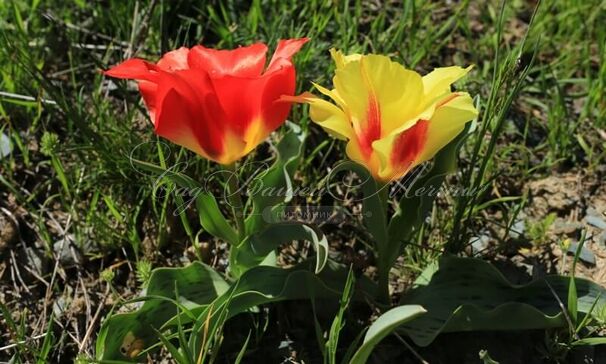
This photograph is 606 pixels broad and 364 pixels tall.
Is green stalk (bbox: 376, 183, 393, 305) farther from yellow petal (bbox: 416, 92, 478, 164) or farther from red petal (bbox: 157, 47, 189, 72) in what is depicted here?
red petal (bbox: 157, 47, 189, 72)

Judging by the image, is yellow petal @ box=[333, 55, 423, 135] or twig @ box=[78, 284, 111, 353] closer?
yellow petal @ box=[333, 55, 423, 135]

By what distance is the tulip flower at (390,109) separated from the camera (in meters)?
1.36

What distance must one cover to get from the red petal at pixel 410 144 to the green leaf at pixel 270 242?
222 millimetres

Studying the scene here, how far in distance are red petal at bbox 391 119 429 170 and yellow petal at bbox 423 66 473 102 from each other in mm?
55

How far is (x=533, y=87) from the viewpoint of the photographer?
93.1 inches

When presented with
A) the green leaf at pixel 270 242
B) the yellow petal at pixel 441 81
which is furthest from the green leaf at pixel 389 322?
the yellow petal at pixel 441 81

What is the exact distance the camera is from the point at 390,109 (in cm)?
140

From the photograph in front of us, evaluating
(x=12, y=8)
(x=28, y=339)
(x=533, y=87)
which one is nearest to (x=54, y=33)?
(x=12, y=8)

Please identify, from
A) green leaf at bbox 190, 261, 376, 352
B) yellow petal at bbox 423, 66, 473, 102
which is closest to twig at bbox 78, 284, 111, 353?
green leaf at bbox 190, 261, 376, 352

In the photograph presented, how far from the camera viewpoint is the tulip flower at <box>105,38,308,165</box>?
1.39m

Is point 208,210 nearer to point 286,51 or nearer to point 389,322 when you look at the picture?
point 286,51

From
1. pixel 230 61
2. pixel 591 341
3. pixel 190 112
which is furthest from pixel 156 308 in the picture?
pixel 591 341

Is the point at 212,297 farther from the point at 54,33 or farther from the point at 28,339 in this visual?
the point at 54,33

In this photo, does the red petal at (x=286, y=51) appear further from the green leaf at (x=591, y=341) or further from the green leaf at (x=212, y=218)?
the green leaf at (x=591, y=341)
